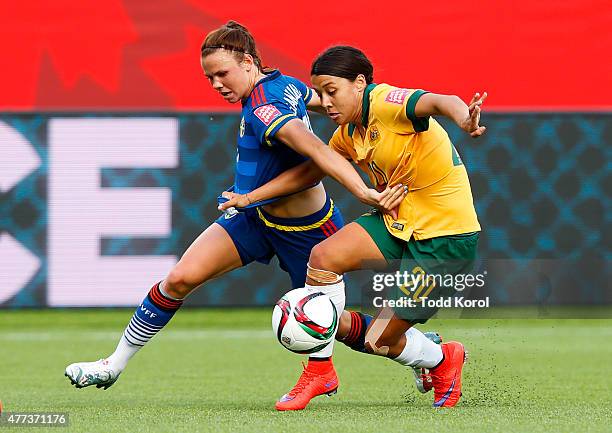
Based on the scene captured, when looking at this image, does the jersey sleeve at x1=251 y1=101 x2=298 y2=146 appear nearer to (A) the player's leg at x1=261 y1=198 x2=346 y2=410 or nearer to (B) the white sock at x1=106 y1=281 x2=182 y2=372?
(A) the player's leg at x1=261 y1=198 x2=346 y2=410

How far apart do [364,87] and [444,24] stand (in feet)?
22.4

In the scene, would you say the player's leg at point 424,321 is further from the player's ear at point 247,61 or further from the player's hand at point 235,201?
the player's ear at point 247,61

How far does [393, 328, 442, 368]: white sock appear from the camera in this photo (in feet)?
19.0

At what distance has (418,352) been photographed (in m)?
5.81

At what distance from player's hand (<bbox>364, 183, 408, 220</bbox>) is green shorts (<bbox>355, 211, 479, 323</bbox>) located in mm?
174

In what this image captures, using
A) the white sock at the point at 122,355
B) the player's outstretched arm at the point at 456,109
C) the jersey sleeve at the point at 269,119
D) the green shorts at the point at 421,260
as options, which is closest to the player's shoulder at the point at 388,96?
the player's outstretched arm at the point at 456,109

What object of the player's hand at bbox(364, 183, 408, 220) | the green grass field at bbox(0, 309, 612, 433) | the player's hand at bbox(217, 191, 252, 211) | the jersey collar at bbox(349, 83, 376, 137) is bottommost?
the green grass field at bbox(0, 309, 612, 433)

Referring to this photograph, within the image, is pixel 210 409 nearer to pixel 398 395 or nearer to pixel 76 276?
pixel 398 395

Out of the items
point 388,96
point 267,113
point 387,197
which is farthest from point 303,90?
point 387,197

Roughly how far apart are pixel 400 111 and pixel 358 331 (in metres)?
1.16

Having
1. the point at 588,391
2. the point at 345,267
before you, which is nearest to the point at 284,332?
the point at 345,267

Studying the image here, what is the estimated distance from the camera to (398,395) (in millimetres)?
6227

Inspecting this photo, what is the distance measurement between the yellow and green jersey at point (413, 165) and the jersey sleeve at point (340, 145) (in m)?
0.07

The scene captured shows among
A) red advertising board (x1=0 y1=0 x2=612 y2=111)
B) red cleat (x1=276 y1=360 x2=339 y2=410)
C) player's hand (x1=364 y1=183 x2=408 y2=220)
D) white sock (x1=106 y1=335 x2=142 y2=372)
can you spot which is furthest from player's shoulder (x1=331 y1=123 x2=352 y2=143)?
red advertising board (x1=0 y1=0 x2=612 y2=111)
